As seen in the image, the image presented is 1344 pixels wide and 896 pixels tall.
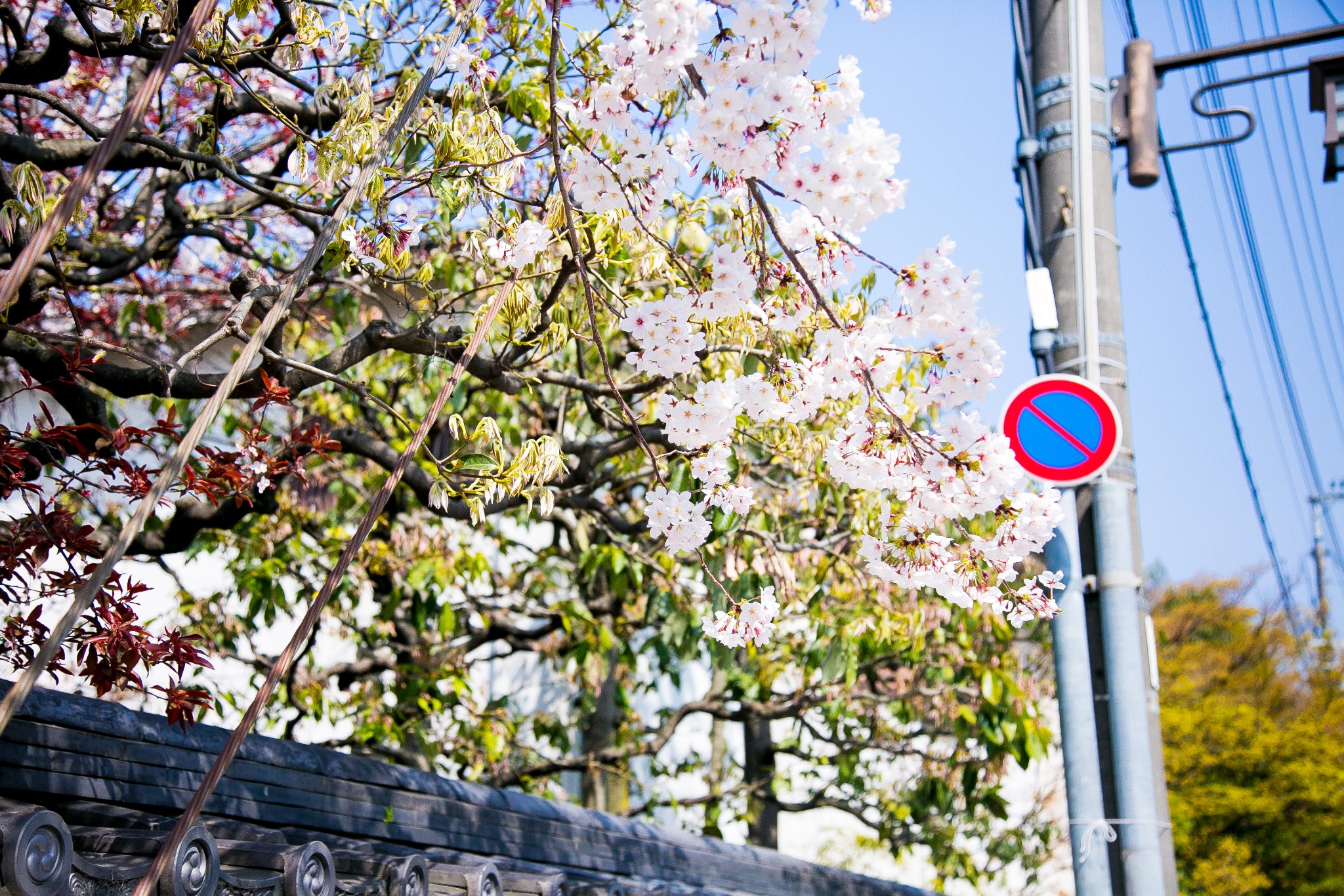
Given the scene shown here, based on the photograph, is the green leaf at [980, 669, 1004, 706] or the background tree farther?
the green leaf at [980, 669, 1004, 706]

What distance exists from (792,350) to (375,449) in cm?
158

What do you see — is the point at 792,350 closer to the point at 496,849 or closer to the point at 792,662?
the point at 496,849

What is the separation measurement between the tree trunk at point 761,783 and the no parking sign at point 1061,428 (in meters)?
4.80

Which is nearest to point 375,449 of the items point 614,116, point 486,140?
point 486,140

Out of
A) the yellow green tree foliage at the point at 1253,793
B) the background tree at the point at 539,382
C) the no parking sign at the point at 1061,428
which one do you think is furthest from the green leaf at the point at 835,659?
the yellow green tree foliage at the point at 1253,793

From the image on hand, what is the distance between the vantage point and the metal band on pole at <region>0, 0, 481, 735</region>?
1.56 meters

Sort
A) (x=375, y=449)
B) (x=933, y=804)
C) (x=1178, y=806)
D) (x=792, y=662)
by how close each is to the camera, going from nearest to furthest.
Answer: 1. (x=375, y=449)
2. (x=792, y=662)
3. (x=933, y=804)
4. (x=1178, y=806)

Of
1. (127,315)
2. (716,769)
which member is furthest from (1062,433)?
(716,769)

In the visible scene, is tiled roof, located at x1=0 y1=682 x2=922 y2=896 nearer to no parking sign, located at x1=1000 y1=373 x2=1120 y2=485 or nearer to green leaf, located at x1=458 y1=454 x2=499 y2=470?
green leaf, located at x1=458 y1=454 x2=499 y2=470

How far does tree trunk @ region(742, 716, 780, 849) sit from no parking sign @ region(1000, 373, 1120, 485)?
4.80 meters

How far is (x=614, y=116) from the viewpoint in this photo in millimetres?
2557

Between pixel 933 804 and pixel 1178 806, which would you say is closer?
pixel 933 804

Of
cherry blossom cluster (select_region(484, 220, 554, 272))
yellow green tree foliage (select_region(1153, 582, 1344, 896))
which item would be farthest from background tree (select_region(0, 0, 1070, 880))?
yellow green tree foliage (select_region(1153, 582, 1344, 896))

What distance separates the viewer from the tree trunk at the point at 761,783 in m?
8.31
